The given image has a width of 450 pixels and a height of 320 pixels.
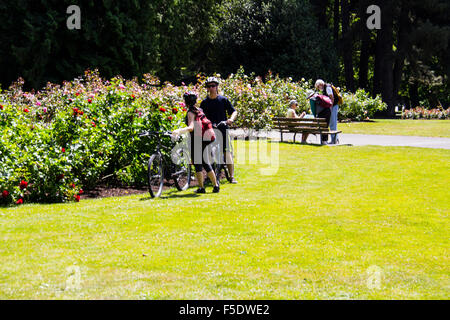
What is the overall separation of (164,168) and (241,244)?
443 centimetres

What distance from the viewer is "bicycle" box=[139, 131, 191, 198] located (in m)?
9.70

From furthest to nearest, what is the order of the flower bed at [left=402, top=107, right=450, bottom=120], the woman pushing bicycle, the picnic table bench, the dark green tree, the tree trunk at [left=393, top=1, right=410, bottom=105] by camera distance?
1. the tree trunk at [left=393, top=1, right=410, bottom=105]
2. the flower bed at [left=402, top=107, right=450, bottom=120]
3. the dark green tree
4. the picnic table bench
5. the woman pushing bicycle

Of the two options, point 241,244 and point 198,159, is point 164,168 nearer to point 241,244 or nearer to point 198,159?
point 198,159

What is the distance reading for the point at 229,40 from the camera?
124ft

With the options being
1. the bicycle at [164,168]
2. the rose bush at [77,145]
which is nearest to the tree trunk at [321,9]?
the rose bush at [77,145]

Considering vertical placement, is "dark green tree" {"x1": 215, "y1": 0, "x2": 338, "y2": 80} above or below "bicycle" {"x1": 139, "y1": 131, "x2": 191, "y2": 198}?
above

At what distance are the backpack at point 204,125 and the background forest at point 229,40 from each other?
24180 millimetres

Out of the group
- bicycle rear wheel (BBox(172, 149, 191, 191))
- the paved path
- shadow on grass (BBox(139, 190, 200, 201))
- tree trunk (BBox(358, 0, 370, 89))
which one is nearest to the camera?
shadow on grass (BBox(139, 190, 200, 201))

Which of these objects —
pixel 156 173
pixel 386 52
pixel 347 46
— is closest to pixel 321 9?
pixel 347 46

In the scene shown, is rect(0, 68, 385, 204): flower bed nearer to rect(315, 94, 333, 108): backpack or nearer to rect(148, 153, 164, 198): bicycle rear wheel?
rect(148, 153, 164, 198): bicycle rear wheel

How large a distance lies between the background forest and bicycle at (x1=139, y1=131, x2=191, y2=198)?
75.8ft

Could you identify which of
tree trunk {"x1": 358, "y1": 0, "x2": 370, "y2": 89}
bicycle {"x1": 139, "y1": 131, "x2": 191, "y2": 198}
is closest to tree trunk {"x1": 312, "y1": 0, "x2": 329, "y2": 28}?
tree trunk {"x1": 358, "y1": 0, "x2": 370, "y2": 89}

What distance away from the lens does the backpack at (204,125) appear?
377 inches
